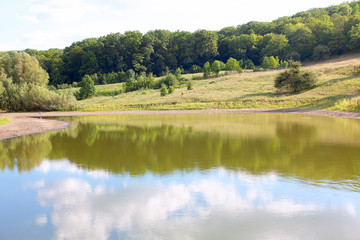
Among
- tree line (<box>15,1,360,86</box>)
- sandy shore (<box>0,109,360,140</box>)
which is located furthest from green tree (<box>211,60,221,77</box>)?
sandy shore (<box>0,109,360,140</box>)

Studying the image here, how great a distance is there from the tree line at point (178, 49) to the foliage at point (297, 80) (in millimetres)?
51341

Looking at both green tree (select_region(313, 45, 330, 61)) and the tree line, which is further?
the tree line

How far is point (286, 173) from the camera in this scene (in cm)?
1223

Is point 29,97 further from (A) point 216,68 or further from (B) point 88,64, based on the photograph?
(B) point 88,64

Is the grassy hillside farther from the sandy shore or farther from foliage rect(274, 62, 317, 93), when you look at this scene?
the sandy shore

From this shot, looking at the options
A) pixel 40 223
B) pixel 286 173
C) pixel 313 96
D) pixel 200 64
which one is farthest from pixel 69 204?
pixel 200 64

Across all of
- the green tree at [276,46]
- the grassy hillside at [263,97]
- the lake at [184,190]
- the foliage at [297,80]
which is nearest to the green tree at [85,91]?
the grassy hillside at [263,97]

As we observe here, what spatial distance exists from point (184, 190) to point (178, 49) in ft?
393

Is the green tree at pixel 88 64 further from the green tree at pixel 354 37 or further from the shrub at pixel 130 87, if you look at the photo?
the green tree at pixel 354 37

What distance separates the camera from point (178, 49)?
415 ft

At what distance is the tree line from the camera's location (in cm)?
10523

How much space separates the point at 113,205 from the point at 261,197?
438 centimetres

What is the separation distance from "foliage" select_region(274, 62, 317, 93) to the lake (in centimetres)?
3272

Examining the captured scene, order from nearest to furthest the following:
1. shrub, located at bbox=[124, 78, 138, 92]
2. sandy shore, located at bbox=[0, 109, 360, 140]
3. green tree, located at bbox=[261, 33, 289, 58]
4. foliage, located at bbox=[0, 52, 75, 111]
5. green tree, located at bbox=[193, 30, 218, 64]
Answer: sandy shore, located at bbox=[0, 109, 360, 140] → foliage, located at bbox=[0, 52, 75, 111] → shrub, located at bbox=[124, 78, 138, 92] → green tree, located at bbox=[261, 33, 289, 58] → green tree, located at bbox=[193, 30, 218, 64]
